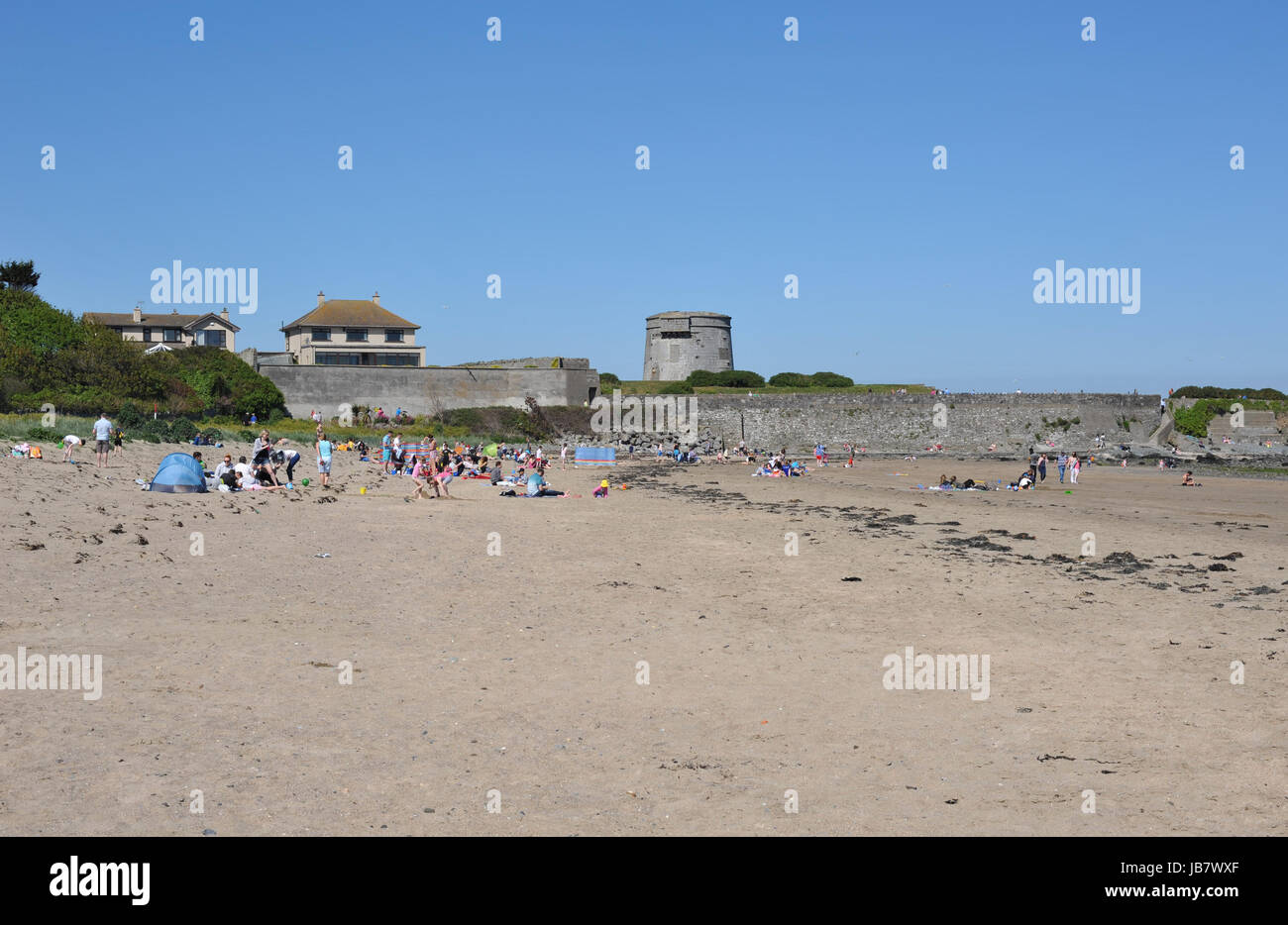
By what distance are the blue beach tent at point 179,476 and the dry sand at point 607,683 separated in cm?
208

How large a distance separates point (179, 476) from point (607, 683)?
1551 centimetres

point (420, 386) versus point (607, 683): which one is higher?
point (420, 386)

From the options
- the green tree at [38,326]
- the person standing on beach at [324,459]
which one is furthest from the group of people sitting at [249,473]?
the green tree at [38,326]

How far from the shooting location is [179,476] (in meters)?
20.5

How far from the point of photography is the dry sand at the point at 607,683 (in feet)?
19.1

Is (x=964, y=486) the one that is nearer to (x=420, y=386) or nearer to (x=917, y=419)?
(x=917, y=419)

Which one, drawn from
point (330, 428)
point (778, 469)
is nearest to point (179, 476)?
point (778, 469)

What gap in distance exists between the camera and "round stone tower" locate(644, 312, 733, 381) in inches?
3366

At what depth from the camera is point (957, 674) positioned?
30.2 feet

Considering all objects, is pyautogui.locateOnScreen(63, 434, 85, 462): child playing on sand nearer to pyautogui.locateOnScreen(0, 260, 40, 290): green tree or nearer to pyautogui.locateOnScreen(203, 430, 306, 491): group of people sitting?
pyautogui.locateOnScreen(203, 430, 306, 491): group of people sitting

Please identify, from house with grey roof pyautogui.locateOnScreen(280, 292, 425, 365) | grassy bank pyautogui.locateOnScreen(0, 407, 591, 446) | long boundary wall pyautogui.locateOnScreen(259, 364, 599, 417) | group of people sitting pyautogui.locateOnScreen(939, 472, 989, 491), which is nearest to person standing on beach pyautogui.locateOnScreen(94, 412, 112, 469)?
grassy bank pyautogui.locateOnScreen(0, 407, 591, 446)

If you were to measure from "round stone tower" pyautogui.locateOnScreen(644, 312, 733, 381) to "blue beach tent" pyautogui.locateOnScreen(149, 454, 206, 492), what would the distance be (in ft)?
218

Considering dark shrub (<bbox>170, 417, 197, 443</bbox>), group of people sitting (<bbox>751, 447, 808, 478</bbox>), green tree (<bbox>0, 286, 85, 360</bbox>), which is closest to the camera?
dark shrub (<bbox>170, 417, 197, 443</bbox>)
